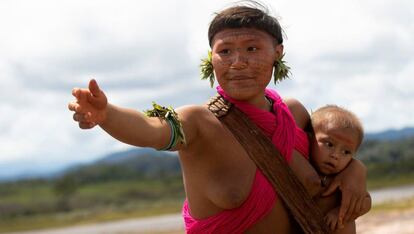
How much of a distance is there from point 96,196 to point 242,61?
78.1 metres

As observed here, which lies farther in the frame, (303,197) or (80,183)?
(80,183)

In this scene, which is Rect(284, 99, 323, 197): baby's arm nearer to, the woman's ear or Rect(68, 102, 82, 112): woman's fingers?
the woman's ear

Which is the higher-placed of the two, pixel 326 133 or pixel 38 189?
pixel 38 189

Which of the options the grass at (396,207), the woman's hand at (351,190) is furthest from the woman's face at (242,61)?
the grass at (396,207)

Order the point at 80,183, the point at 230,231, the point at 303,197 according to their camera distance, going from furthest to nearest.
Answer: the point at 80,183 → the point at 303,197 → the point at 230,231

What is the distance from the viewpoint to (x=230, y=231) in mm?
3977

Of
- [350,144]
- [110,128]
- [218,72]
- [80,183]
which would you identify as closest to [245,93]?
[218,72]

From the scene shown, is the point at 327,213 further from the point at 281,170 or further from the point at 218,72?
the point at 218,72

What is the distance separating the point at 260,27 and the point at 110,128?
1.31 metres

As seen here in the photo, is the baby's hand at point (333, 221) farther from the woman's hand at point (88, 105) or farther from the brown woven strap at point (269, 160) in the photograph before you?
the woman's hand at point (88, 105)

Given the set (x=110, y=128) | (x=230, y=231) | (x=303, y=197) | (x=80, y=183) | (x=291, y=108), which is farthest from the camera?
(x=80, y=183)

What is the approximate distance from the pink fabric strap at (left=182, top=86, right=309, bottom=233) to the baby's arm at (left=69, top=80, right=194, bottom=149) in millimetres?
524

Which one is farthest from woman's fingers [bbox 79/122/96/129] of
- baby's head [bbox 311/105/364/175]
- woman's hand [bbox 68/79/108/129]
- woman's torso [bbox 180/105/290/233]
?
baby's head [bbox 311/105/364/175]

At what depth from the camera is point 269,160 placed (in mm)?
4070
